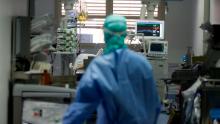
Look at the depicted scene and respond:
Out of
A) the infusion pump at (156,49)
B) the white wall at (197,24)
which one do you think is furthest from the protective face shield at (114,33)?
the white wall at (197,24)

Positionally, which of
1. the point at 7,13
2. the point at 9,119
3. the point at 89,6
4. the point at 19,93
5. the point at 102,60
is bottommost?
the point at 9,119

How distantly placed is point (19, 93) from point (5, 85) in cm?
16

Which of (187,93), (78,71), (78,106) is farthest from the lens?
(78,71)

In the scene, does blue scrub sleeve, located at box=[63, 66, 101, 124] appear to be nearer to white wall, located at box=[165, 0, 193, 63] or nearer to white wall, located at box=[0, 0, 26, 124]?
white wall, located at box=[0, 0, 26, 124]

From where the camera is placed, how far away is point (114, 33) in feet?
9.80

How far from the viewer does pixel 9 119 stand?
4.28 meters

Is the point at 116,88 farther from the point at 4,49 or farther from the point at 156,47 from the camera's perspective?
the point at 156,47

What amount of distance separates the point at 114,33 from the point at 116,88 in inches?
17.3

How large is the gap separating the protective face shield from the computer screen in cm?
468

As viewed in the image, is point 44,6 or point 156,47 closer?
point 156,47

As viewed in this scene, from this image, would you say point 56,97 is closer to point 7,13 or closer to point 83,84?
point 7,13

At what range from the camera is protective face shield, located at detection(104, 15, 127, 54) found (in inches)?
116

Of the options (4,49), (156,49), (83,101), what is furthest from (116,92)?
(156,49)

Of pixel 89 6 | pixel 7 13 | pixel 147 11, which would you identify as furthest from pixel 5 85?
pixel 89 6
